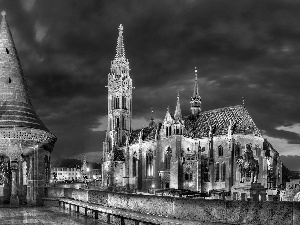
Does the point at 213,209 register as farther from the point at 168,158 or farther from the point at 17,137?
the point at 168,158

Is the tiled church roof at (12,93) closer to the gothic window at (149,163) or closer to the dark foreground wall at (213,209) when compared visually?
the dark foreground wall at (213,209)

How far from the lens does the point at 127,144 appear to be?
91.1m

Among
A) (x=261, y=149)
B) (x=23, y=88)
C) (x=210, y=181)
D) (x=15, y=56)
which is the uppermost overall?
(x=15, y=56)

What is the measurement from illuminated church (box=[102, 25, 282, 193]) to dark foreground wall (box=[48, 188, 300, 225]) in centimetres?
4376

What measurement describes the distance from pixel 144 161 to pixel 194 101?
1698cm

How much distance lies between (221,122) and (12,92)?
175ft

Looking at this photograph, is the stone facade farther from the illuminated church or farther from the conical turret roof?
the illuminated church

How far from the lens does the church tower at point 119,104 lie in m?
94.9

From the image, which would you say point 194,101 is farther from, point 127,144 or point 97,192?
point 97,192

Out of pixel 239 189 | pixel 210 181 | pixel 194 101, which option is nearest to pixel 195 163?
pixel 210 181

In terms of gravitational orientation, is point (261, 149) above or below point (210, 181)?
above

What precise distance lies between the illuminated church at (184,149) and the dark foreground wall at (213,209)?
1723 inches

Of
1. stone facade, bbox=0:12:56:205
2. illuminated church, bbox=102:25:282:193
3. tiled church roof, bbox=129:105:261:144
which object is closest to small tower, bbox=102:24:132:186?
illuminated church, bbox=102:25:282:193

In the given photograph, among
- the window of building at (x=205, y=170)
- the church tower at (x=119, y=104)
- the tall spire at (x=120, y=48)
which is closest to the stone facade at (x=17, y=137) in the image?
the window of building at (x=205, y=170)
